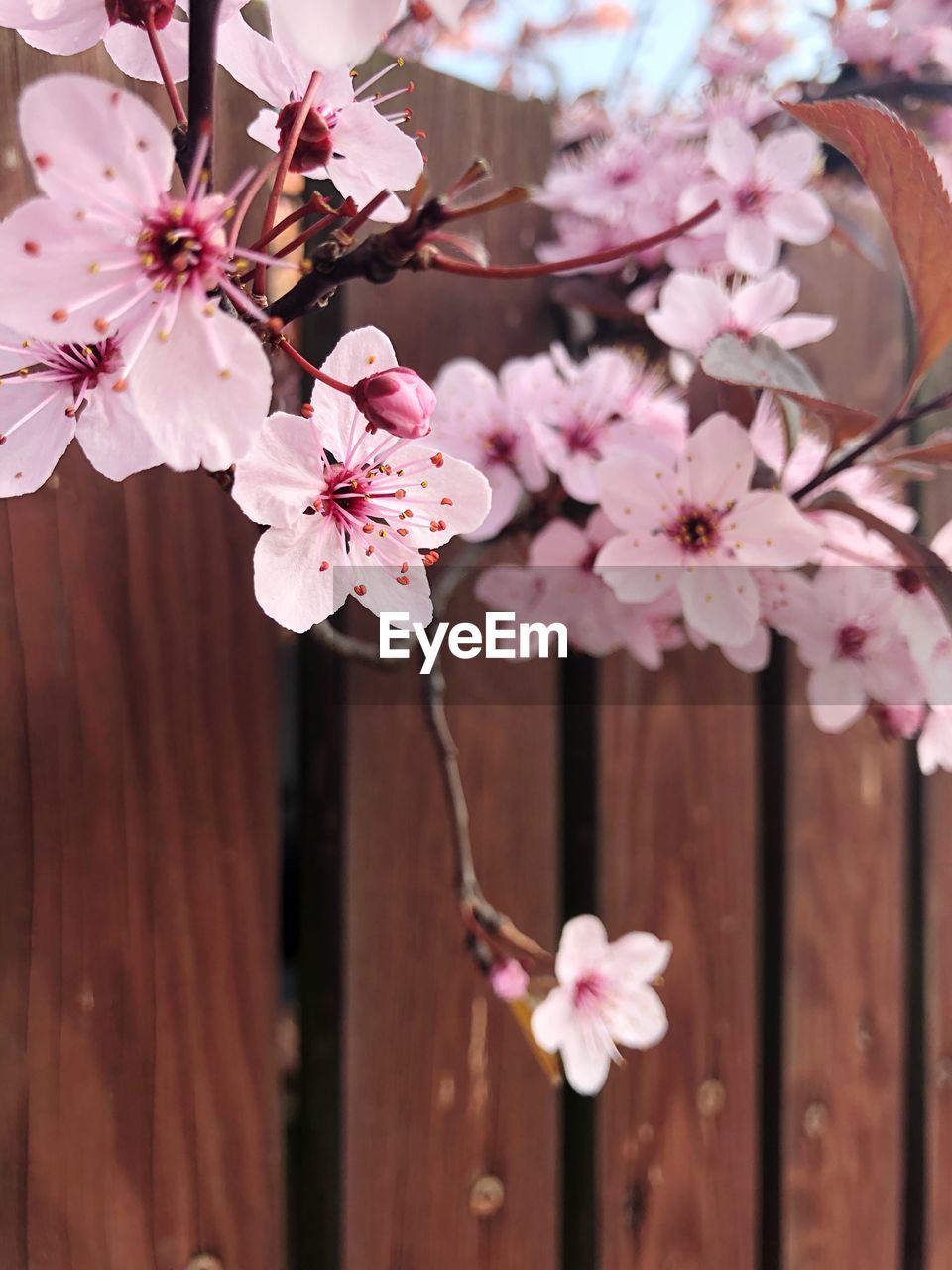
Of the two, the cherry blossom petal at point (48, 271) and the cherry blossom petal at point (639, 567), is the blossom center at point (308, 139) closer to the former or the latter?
the cherry blossom petal at point (48, 271)

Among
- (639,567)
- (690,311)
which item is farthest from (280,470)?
(690,311)

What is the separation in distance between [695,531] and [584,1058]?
38cm

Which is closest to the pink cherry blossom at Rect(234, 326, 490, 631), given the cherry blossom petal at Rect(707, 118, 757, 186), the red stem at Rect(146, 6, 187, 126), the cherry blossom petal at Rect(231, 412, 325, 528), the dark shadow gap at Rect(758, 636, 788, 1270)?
the cherry blossom petal at Rect(231, 412, 325, 528)

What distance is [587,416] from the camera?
65 centimetres

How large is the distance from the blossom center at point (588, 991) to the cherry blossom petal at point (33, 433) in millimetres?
493

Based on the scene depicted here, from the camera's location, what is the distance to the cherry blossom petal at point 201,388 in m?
0.28

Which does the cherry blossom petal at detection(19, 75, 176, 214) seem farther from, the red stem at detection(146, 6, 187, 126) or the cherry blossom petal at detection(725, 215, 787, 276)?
the cherry blossom petal at detection(725, 215, 787, 276)

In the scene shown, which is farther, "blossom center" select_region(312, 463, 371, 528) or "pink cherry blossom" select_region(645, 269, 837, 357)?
"pink cherry blossom" select_region(645, 269, 837, 357)

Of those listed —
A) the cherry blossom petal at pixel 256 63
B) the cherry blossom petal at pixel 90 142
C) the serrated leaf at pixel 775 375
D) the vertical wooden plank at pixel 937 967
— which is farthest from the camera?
the vertical wooden plank at pixel 937 967

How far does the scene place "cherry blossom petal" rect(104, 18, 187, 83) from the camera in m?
0.37

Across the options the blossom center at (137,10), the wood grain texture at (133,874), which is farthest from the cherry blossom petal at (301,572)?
the wood grain texture at (133,874)

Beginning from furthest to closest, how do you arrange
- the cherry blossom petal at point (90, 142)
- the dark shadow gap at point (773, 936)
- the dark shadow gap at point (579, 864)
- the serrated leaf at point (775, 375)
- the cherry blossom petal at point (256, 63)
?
1. the dark shadow gap at point (773, 936)
2. the dark shadow gap at point (579, 864)
3. the serrated leaf at point (775, 375)
4. the cherry blossom petal at point (256, 63)
5. the cherry blossom petal at point (90, 142)

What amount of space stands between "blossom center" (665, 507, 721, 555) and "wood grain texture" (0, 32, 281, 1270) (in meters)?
0.34

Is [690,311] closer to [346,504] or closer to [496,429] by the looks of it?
[496,429]
